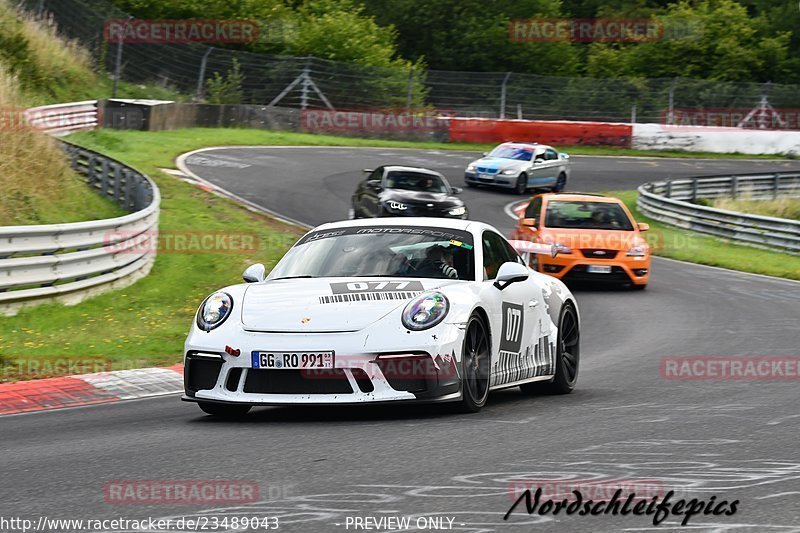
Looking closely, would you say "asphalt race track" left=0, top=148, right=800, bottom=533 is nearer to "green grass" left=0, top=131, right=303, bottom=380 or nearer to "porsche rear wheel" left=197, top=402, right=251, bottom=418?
"porsche rear wheel" left=197, top=402, right=251, bottom=418

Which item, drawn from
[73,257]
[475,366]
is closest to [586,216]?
[73,257]

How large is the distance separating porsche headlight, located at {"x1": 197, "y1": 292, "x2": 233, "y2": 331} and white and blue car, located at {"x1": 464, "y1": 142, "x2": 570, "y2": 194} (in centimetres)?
2776

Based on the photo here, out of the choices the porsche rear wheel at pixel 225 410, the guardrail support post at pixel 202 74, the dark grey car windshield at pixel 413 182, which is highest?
the guardrail support post at pixel 202 74

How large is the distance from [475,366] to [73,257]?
A: 793 cm

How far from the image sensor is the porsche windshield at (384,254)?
9.06 meters

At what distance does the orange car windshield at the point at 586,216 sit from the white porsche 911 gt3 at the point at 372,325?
449 inches

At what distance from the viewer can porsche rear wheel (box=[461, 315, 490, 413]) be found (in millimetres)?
8289


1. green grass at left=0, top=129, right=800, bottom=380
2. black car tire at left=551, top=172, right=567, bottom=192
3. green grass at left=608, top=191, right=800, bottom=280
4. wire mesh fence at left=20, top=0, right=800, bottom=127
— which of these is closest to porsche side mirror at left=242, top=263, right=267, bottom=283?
green grass at left=0, top=129, right=800, bottom=380

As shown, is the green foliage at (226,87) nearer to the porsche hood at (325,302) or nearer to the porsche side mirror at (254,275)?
the porsche side mirror at (254,275)

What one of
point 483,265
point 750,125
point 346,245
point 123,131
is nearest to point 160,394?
point 346,245

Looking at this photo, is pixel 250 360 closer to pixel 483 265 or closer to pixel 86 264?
pixel 483 265

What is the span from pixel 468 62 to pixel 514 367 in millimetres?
59333

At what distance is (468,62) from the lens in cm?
6750

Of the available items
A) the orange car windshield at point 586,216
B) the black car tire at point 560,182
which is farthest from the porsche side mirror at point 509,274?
the black car tire at point 560,182
